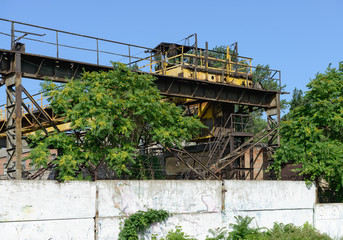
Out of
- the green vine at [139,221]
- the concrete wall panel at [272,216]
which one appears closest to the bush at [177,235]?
the green vine at [139,221]

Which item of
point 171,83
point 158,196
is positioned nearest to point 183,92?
point 171,83

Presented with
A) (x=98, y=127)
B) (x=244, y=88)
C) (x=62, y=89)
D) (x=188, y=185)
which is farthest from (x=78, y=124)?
(x=244, y=88)

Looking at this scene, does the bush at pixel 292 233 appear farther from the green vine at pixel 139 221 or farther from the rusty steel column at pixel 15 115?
the rusty steel column at pixel 15 115

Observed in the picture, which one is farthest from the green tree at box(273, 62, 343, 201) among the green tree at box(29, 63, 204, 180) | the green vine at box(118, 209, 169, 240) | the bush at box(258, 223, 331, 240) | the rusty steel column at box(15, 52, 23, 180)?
the rusty steel column at box(15, 52, 23, 180)

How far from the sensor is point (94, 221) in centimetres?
1267

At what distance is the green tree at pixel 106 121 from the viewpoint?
55.3 ft

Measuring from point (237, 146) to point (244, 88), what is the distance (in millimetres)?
3175

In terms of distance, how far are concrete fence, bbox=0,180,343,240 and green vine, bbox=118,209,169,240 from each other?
18 cm

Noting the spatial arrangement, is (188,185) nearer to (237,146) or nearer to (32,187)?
(32,187)

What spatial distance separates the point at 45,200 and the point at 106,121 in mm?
5254

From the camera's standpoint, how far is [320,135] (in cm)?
1944

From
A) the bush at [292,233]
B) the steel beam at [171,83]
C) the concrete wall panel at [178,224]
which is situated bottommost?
the bush at [292,233]

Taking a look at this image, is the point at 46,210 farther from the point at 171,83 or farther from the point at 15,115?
the point at 171,83

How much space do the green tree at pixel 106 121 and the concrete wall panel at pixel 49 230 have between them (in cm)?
375
